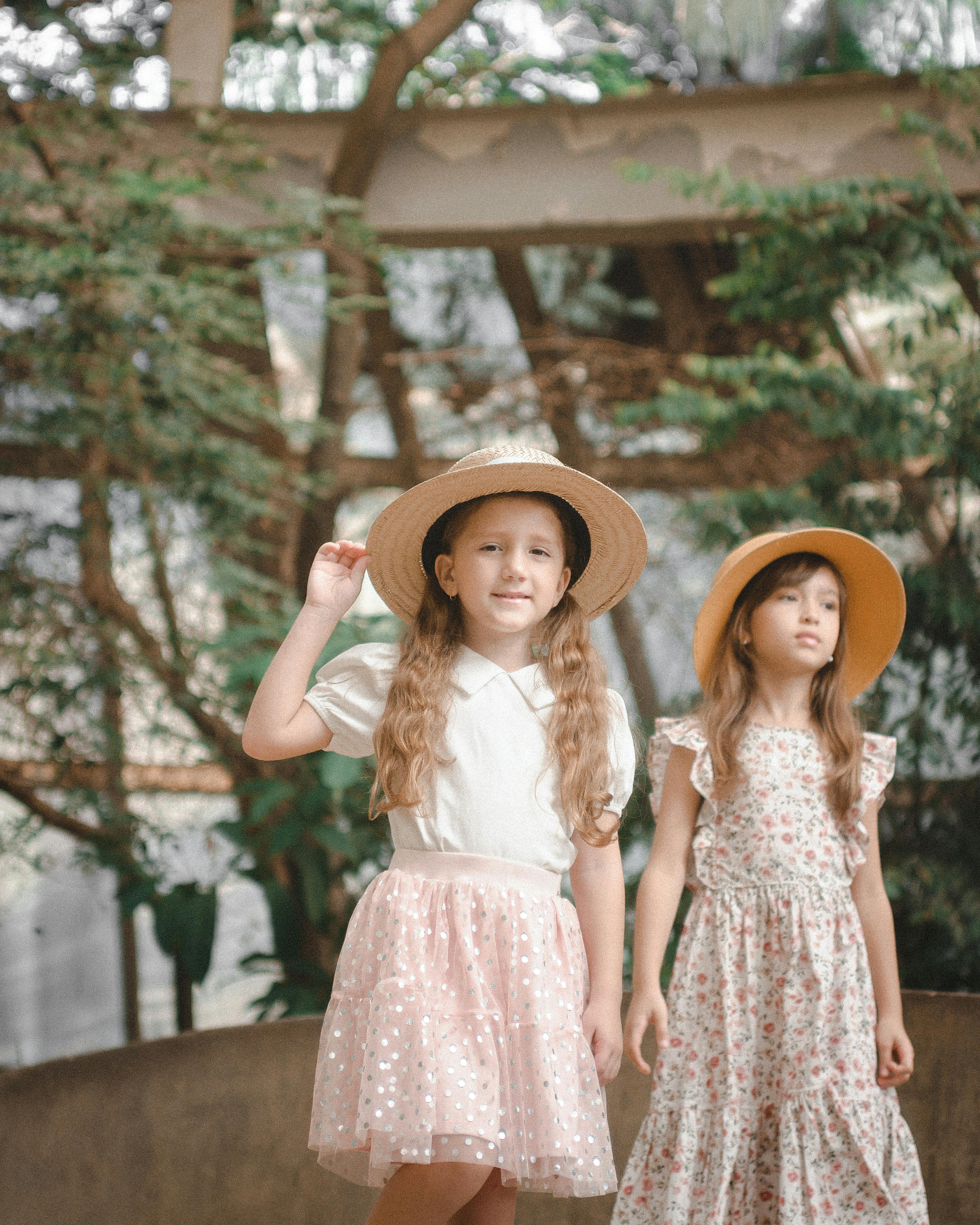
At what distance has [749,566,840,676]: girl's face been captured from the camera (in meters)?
1.76

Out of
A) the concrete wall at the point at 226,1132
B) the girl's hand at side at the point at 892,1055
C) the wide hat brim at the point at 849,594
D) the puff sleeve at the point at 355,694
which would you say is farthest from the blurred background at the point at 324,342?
the puff sleeve at the point at 355,694

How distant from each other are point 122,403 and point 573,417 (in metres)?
1.77

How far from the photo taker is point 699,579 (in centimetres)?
455

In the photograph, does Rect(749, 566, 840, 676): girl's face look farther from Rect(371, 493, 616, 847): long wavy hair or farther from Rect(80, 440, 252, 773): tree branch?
Rect(80, 440, 252, 773): tree branch

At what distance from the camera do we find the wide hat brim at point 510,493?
148 centimetres

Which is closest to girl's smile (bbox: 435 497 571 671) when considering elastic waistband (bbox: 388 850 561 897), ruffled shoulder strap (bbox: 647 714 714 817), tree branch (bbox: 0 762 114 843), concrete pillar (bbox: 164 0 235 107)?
elastic waistband (bbox: 388 850 561 897)

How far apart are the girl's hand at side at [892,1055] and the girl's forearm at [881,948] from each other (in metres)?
0.02

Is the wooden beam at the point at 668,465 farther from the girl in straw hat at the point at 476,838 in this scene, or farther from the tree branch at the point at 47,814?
the girl in straw hat at the point at 476,838

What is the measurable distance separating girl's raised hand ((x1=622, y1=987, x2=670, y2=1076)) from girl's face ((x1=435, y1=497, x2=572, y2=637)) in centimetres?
60

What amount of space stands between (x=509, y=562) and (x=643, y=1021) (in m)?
0.73

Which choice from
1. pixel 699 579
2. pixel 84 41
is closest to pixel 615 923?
pixel 84 41

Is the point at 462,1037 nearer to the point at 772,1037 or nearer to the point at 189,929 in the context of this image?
the point at 772,1037

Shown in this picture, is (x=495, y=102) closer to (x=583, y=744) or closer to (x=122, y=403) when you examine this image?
(x=122, y=403)

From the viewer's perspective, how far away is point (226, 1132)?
78.8 inches
